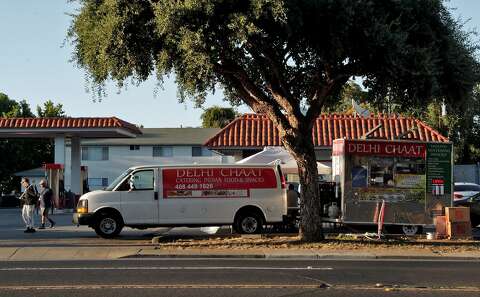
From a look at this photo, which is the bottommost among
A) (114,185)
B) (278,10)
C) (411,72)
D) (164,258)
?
(164,258)

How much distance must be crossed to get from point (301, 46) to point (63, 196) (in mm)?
23247

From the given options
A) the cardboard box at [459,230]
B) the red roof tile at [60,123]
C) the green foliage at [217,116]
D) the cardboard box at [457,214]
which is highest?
the green foliage at [217,116]

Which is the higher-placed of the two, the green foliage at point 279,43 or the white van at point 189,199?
the green foliage at point 279,43

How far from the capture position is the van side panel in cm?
1964

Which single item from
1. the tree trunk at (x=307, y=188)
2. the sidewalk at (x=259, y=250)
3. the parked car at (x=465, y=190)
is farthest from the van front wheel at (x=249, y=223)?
the parked car at (x=465, y=190)

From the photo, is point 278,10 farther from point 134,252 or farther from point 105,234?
point 105,234

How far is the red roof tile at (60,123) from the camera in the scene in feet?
112

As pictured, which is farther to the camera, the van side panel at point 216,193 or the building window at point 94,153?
the building window at point 94,153

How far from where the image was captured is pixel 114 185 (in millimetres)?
19766

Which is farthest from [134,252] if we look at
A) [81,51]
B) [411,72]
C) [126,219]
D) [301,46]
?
[411,72]

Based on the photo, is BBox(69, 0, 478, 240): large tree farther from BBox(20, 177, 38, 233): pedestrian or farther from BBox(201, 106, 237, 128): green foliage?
BBox(201, 106, 237, 128): green foliage

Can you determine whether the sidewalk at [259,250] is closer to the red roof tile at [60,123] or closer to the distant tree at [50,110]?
the red roof tile at [60,123]

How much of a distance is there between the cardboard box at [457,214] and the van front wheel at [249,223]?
5.41m

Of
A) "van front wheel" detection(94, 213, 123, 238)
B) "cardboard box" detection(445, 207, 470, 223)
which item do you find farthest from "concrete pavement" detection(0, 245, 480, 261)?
"van front wheel" detection(94, 213, 123, 238)
